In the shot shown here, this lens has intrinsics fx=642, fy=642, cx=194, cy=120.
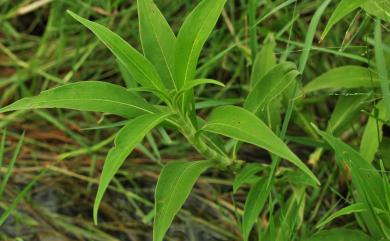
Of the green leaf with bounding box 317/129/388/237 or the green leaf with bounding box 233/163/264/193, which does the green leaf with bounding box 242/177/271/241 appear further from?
the green leaf with bounding box 317/129/388/237

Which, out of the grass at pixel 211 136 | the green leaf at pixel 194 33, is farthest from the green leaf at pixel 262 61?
the green leaf at pixel 194 33

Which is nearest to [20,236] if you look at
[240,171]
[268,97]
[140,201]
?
[140,201]

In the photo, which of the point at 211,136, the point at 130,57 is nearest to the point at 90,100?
the point at 130,57

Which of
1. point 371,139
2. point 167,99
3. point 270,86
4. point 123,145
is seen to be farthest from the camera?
point 371,139

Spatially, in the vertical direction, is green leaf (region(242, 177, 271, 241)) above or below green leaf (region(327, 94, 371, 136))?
below

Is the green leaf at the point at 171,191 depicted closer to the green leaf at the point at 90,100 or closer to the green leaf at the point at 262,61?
the green leaf at the point at 90,100

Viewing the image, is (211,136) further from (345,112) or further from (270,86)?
(345,112)

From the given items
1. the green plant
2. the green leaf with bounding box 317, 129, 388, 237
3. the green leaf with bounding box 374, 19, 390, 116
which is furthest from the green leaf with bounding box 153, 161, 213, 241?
the green leaf with bounding box 374, 19, 390, 116
